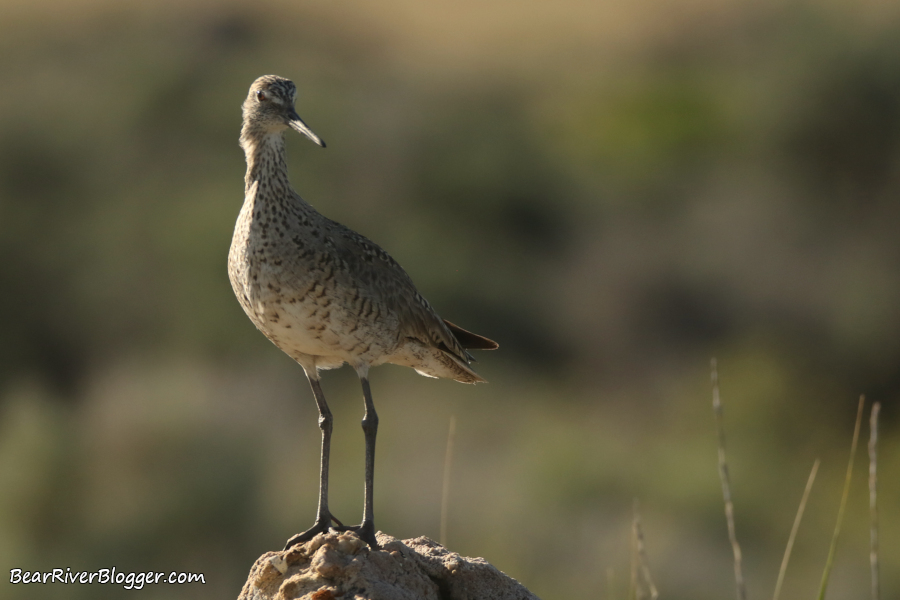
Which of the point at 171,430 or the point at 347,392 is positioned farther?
the point at 347,392

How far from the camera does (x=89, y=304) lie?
3394cm

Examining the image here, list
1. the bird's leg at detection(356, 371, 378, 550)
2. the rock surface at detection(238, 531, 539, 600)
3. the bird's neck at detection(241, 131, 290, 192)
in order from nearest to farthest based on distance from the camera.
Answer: the rock surface at detection(238, 531, 539, 600) < the bird's leg at detection(356, 371, 378, 550) < the bird's neck at detection(241, 131, 290, 192)

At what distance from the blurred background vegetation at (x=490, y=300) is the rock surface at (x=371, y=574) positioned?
41.8 feet

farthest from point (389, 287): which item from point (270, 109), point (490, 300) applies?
point (490, 300)

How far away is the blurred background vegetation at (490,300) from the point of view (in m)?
21.5

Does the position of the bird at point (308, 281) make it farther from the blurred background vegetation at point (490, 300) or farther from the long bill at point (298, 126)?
the blurred background vegetation at point (490, 300)

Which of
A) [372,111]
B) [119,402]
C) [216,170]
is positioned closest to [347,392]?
[119,402]

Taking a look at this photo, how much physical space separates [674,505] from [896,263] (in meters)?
13.6

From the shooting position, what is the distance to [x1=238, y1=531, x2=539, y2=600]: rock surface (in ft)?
20.2

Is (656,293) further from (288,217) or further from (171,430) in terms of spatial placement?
(288,217)

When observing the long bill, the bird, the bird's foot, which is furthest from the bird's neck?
the bird's foot

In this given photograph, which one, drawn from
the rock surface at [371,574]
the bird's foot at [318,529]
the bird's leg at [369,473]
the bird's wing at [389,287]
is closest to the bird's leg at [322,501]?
the bird's foot at [318,529]

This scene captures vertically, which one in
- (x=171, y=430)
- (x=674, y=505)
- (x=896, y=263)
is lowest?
(x=674, y=505)

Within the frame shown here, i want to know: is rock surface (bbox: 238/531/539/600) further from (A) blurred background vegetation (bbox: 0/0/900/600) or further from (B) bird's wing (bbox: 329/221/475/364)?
(A) blurred background vegetation (bbox: 0/0/900/600)
